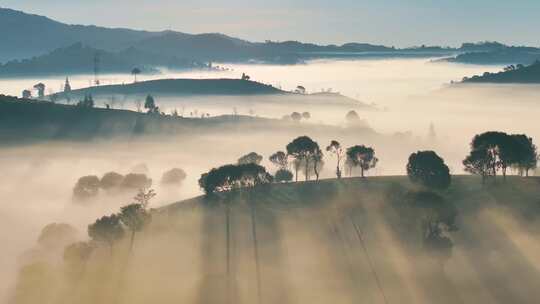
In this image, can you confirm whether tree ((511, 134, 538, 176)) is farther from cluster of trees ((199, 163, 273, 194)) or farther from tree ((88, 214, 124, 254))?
tree ((88, 214, 124, 254))

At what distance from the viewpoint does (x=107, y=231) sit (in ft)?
464

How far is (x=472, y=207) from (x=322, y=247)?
43.9 m

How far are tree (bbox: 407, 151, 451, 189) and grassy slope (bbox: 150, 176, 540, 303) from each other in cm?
417

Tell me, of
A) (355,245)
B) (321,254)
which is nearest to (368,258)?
(355,245)

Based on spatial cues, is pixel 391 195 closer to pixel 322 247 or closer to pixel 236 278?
pixel 322 247

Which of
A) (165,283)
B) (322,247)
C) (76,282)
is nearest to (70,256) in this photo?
(76,282)

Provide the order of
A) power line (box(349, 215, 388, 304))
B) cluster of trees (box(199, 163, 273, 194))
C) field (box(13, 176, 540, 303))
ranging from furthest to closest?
cluster of trees (box(199, 163, 273, 194)), power line (box(349, 215, 388, 304)), field (box(13, 176, 540, 303))

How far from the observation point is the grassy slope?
11669 centimetres

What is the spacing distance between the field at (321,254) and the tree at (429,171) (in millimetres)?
3616

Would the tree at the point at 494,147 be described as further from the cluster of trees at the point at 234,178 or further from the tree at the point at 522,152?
the cluster of trees at the point at 234,178

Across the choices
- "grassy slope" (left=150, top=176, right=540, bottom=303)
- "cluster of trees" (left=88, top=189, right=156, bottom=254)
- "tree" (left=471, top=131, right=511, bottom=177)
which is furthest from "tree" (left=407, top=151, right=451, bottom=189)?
"cluster of trees" (left=88, top=189, right=156, bottom=254)

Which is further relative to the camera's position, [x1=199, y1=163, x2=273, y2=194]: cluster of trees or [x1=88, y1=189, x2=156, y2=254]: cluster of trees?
[x1=199, y1=163, x2=273, y2=194]: cluster of trees

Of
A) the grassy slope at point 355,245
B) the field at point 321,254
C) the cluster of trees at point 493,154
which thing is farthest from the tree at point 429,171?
the cluster of trees at point 493,154

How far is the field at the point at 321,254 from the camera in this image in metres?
117
